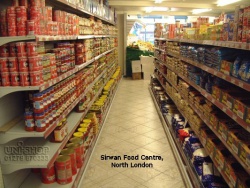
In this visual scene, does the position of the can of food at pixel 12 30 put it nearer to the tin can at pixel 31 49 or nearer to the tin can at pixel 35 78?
the tin can at pixel 31 49

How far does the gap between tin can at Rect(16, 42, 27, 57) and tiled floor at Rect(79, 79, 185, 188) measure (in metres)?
1.74

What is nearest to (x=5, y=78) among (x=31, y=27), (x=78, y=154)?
(x=31, y=27)

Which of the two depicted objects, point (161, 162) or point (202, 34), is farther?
point (161, 162)

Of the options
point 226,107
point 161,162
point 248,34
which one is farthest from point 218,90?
point 161,162

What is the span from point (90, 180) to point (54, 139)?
2.75ft

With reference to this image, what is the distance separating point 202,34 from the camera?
113 inches

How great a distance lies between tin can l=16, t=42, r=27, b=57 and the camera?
68.7 inches

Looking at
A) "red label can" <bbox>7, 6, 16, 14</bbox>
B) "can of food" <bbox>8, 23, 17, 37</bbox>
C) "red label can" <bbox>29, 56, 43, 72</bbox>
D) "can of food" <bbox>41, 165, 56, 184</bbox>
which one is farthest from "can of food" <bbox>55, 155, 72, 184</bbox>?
"red label can" <bbox>7, 6, 16, 14</bbox>

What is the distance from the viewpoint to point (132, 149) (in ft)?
12.1

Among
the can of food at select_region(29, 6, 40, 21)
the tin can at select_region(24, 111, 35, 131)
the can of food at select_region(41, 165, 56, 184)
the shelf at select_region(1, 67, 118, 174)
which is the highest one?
the can of food at select_region(29, 6, 40, 21)

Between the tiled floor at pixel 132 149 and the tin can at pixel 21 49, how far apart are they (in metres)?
1.74

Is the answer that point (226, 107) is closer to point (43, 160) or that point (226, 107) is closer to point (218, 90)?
point (218, 90)

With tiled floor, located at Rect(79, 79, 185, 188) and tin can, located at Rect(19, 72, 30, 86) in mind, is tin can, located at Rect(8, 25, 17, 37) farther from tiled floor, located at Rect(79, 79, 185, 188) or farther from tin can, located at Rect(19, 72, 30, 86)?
tiled floor, located at Rect(79, 79, 185, 188)

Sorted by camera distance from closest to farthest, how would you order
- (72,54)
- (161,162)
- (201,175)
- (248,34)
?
(248,34), (201,175), (72,54), (161,162)
